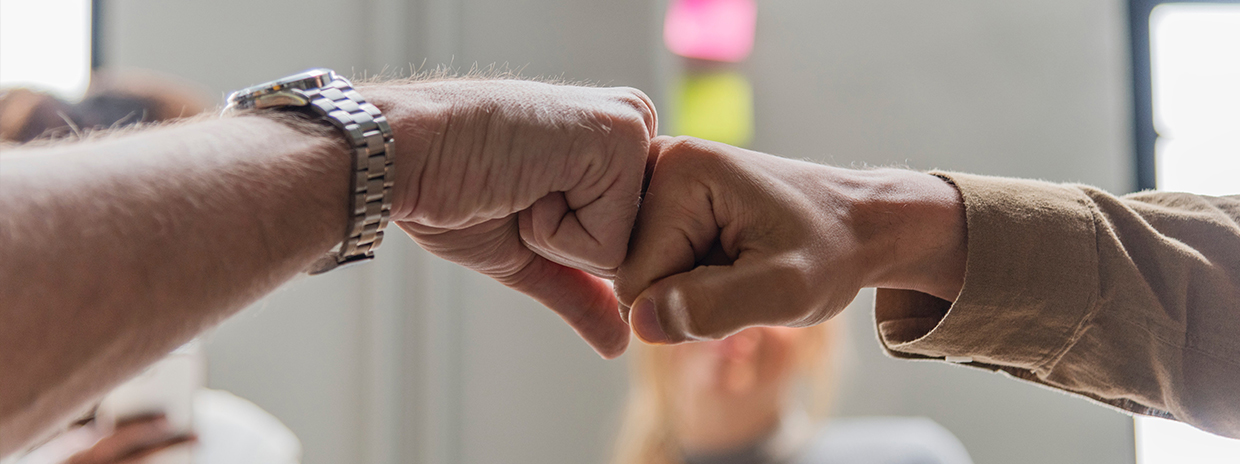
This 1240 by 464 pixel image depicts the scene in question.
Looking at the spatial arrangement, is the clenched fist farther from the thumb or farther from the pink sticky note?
the pink sticky note

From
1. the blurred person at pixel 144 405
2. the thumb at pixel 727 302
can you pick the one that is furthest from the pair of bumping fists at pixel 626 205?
the blurred person at pixel 144 405

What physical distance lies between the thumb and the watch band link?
226 mm

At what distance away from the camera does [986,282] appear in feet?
2.08

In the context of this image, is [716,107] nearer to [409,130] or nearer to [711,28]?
[711,28]

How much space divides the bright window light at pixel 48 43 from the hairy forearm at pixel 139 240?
1.42m

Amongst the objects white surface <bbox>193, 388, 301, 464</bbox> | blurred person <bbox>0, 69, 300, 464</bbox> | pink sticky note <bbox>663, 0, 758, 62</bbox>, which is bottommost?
white surface <bbox>193, 388, 301, 464</bbox>

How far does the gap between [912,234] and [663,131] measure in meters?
1.54

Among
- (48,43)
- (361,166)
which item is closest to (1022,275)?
(361,166)

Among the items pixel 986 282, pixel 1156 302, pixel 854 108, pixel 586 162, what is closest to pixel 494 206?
pixel 586 162

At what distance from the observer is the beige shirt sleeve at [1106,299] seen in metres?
0.63

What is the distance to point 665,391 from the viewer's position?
5.43 ft

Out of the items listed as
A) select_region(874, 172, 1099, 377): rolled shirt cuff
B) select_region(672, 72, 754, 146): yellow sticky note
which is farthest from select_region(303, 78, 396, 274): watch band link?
select_region(672, 72, 754, 146): yellow sticky note

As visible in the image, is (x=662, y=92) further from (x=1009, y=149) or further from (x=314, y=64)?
(x=1009, y=149)

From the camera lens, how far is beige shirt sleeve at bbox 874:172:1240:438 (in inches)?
25.0
